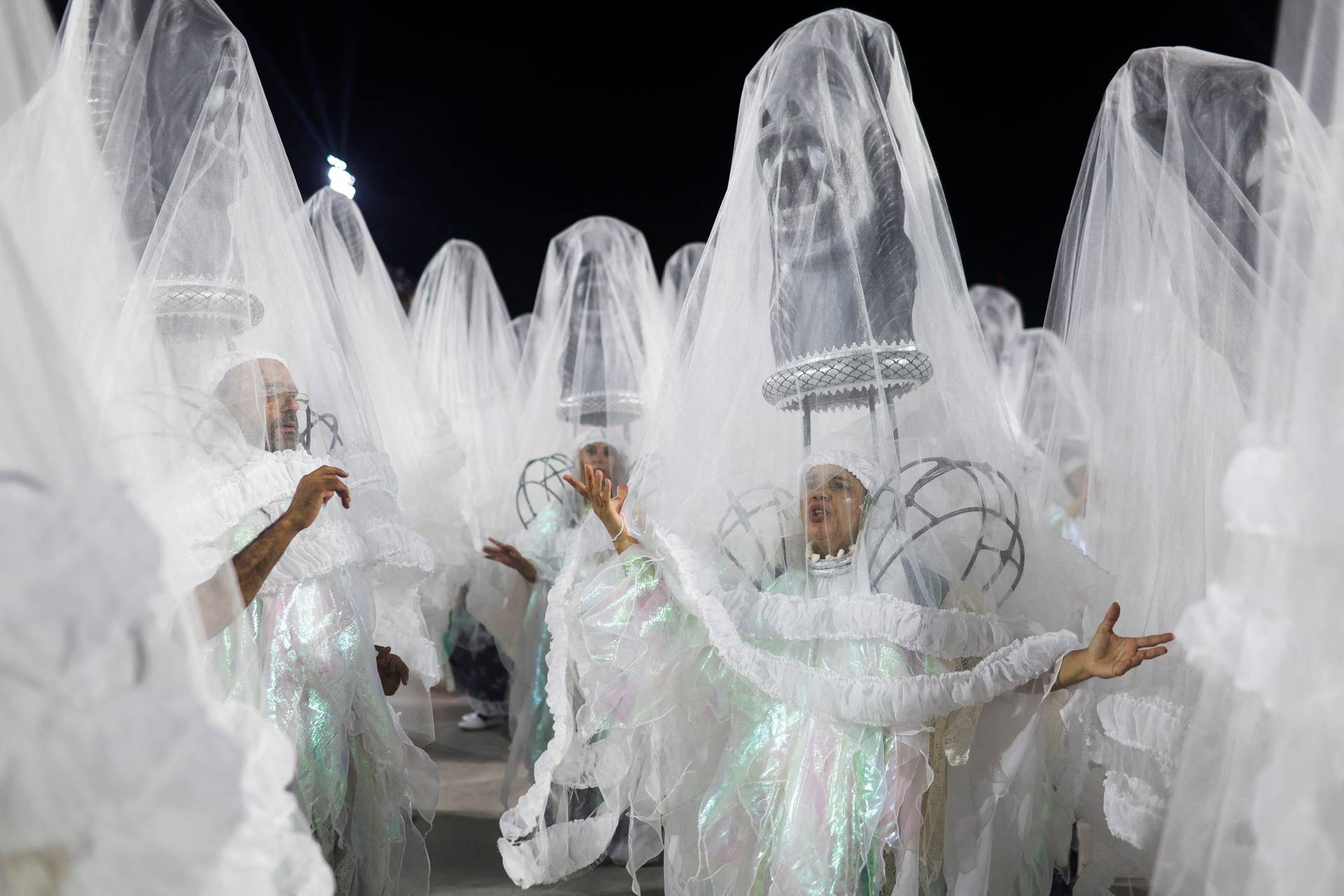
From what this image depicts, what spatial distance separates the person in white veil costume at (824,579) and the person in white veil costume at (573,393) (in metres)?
1.69

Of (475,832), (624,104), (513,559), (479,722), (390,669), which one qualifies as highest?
(624,104)

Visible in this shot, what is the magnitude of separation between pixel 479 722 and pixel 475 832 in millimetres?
2045

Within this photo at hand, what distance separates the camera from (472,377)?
6016 mm

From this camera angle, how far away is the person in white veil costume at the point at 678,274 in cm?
603

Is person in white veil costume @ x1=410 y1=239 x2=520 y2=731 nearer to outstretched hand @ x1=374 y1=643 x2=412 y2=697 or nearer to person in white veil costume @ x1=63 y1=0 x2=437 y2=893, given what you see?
Answer: outstretched hand @ x1=374 y1=643 x2=412 y2=697

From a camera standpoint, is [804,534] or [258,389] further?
[804,534]

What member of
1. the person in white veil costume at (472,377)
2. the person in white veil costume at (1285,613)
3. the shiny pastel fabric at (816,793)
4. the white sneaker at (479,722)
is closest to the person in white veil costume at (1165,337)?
the person in white veil costume at (1285,613)

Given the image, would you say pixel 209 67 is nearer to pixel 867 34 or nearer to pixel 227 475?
pixel 227 475

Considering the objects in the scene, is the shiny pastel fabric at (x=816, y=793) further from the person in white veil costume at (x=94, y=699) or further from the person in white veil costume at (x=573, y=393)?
the person in white veil costume at (x=573, y=393)

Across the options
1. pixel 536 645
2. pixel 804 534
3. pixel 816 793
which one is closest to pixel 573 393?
pixel 536 645

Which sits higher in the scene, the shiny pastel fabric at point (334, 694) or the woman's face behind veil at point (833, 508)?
the woman's face behind veil at point (833, 508)

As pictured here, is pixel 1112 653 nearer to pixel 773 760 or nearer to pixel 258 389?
pixel 773 760

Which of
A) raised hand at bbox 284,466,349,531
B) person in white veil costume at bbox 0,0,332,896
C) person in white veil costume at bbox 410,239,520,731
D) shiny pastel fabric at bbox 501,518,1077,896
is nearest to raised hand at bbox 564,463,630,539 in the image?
shiny pastel fabric at bbox 501,518,1077,896

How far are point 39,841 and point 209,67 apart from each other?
2.05 m
